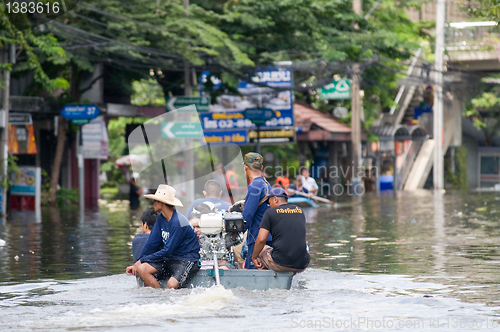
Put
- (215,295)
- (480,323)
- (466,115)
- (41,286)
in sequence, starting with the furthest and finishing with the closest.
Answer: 1. (466,115)
2. (41,286)
3. (215,295)
4. (480,323)

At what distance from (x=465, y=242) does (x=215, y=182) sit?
7582mm

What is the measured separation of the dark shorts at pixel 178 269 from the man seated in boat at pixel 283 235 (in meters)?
0.82

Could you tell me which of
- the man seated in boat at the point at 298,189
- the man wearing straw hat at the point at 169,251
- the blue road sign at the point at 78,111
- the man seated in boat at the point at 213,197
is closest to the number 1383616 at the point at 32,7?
the blue road sign at the point at 78,111

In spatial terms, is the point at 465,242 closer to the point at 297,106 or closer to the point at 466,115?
the point at 297,106

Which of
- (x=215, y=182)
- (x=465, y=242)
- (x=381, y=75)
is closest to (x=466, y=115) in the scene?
(x=381, y=75)

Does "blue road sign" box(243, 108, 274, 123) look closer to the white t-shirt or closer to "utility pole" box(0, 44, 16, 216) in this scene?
the white t-shirt

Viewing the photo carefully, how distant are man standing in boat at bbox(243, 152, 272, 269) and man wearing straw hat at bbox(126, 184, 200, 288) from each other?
72 centimetres

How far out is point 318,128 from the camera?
126 feet

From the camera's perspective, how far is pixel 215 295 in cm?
1002

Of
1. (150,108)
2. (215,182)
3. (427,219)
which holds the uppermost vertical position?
(150,108)

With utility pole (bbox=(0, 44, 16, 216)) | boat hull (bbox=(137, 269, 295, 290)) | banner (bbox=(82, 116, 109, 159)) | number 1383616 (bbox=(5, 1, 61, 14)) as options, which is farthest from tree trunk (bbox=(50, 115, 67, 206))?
boat hull (bbox=(137, 269, 295, 290))

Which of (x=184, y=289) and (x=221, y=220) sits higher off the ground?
(x=221, y=220)

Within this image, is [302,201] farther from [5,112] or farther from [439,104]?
[439,104]

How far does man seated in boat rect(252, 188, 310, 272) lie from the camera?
10.6m
